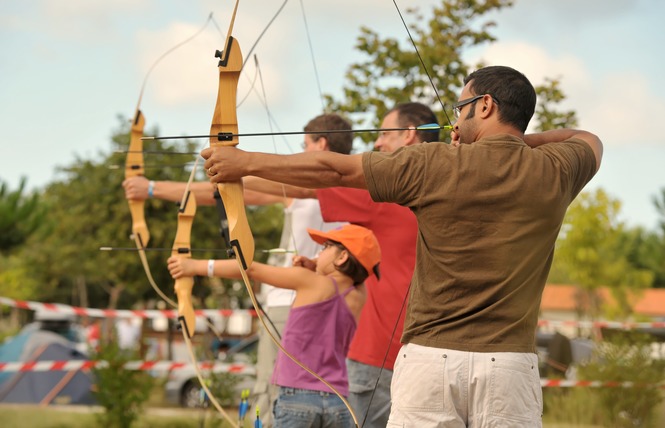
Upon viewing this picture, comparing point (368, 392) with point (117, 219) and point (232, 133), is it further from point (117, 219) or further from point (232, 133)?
point (117, 219)

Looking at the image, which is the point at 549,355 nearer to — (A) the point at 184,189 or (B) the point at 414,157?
(A) the point at 184,189

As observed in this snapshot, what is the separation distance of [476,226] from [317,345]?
1617 mm

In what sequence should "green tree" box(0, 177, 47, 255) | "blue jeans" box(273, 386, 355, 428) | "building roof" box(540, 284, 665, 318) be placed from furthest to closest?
"building roof" box(540, 284, 665, 318)
"green tree" box(0, 177, 47, 255)
"blue jeans" box(273, 386, 355, 428)

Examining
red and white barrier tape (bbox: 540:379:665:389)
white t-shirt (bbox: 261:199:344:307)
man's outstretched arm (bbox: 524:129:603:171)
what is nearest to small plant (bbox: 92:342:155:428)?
white t-shirt (bbox: 261:199:344:307)

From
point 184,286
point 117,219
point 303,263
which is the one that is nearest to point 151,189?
point 184,286

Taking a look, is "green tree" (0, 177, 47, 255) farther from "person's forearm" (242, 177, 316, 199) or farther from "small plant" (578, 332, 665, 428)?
"person's forearm" (242, 177, 316, 199)

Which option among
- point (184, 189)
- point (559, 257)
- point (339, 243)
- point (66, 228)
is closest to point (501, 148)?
point (339, 243)

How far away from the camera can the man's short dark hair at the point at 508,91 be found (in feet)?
9.75

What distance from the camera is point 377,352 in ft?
14.5

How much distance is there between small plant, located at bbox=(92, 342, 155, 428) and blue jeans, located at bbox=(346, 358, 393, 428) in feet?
16.2

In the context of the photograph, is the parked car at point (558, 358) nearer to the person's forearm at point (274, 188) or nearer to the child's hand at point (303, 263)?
the person's forearm at point (274, 188)

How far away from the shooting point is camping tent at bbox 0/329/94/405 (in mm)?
12305

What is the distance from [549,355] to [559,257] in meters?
15.5

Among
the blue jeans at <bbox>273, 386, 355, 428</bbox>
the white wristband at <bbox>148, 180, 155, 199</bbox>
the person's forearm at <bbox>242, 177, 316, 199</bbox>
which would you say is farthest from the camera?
the white wristband at <bbox>148, 180, 155, 199</bbox>
